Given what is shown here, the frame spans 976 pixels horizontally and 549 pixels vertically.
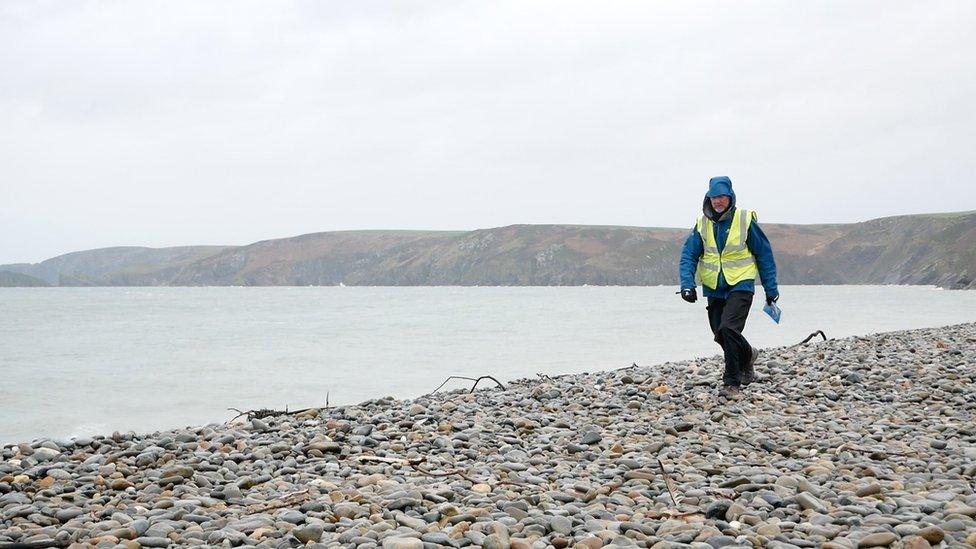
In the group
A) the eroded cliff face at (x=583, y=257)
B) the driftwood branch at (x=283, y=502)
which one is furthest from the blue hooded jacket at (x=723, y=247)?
the eroded cliff face at (x=583, y=257)

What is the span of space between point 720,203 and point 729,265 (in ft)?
2.17

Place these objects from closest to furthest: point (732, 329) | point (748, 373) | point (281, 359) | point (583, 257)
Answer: point (732, 329) < point (748, 373) < point (281, 359) < point (583, 257)

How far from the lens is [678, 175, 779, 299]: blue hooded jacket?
8789 mm

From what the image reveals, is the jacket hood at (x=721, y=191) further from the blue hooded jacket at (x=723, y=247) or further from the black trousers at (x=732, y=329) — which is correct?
the black trousers at (x=732, y=329)

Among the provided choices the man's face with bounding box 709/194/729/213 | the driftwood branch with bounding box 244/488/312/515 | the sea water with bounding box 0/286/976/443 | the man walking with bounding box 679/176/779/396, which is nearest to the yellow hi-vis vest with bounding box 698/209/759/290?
the man walking with bounding box 679/176/779/396

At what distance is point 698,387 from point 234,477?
5.36 meters

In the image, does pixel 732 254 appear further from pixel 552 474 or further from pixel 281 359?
pixel 281 359

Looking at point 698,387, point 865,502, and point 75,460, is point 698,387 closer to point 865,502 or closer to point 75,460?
point 865,502

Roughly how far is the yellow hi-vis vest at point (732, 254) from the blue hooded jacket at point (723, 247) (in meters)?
0.04

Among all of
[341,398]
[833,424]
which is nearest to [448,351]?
[341,398]

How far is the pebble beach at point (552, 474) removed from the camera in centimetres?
446

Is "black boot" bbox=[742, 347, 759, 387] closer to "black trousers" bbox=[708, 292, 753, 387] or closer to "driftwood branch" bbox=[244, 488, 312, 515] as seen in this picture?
"black trousers" bbox=[708, 292, 753, 387]

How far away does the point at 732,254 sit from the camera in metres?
8.88

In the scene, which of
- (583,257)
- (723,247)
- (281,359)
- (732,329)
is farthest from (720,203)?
(583,257)
